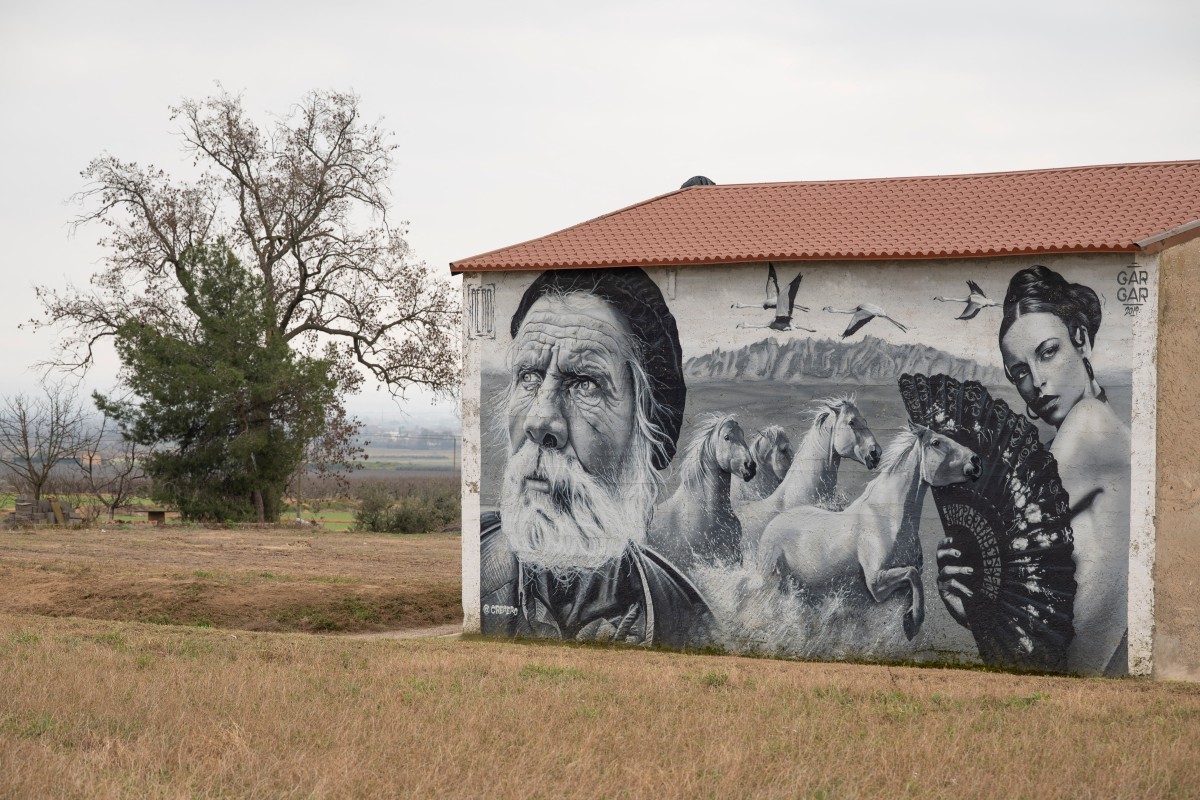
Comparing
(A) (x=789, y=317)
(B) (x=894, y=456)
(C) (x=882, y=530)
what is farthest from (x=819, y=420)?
(C) (x=882, y=530)

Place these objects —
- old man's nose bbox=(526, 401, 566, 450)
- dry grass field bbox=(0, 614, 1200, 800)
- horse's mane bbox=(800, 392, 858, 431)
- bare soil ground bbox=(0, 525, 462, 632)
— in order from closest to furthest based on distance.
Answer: dry grass field bbox=(0, 614, 1200, 800)
horse's mane bbox=(800, 392, 858, 431)
old man's nose bbox=(526, 401, 566, 450)
bare soil ground bbox=(0, 525, 462, 632)

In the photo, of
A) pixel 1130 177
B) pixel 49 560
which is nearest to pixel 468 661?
pixel 1130 177

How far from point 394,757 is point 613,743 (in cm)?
153

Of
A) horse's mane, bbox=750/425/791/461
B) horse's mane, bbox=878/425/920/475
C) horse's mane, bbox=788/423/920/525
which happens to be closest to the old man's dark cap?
horse's mane, bbox=750/425/791/461

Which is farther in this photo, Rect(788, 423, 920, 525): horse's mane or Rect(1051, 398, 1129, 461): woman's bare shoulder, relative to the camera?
Rect(788, 423, 920, 525): horse's mane

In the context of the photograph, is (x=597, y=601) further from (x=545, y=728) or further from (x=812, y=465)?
(x=545, y=728)

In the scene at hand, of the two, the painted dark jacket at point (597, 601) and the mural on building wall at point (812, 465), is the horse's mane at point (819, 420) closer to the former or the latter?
the mural on building wall at point (812, 465)

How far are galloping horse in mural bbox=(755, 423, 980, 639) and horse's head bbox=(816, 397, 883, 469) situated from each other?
0.17 metres

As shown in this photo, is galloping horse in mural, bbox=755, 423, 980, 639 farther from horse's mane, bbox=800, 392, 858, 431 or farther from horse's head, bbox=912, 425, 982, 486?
horse's mane, bbox=800, 392, 858, 431

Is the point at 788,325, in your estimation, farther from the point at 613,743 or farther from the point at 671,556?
the point at 613,743

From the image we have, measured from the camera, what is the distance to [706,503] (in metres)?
13.9

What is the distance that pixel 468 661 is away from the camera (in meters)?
11.9

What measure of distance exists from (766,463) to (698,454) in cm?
79

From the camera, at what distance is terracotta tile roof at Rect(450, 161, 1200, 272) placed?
13.2m
